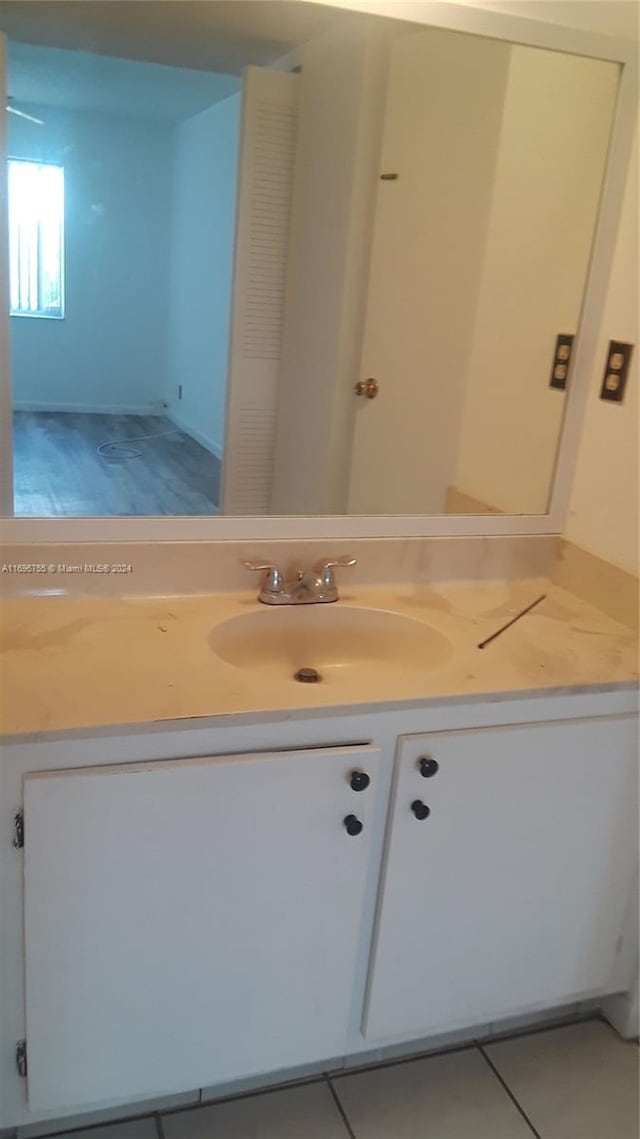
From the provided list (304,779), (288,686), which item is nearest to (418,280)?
(288,686)

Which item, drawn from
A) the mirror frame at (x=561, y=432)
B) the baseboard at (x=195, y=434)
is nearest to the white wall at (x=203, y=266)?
the baseboard at (x=195, y=434)

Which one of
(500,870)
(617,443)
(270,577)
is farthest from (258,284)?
(500,870)

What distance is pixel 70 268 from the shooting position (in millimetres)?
1434

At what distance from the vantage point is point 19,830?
1130 millimetres

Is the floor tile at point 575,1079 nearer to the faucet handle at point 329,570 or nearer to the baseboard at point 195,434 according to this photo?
the faucet handle at point 329,570

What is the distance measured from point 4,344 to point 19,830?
79 centimetres

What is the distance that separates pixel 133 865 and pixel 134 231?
103cm

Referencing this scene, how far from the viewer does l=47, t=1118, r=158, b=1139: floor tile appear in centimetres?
140

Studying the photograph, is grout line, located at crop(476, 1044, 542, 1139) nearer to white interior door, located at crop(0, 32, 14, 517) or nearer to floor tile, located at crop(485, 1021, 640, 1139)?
floor tile, located at crop(485, 1021, 640, 1139)

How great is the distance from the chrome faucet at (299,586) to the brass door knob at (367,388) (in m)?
0.35

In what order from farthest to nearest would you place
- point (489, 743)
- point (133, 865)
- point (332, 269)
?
1. point (332, 269)
2. point (489, 743)
3. point (133, 865)

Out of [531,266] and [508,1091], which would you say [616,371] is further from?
[508,1091]

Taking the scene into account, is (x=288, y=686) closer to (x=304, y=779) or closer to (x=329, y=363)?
(x=304, y=779)

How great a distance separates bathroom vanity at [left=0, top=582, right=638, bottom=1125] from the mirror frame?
0.42 ft
